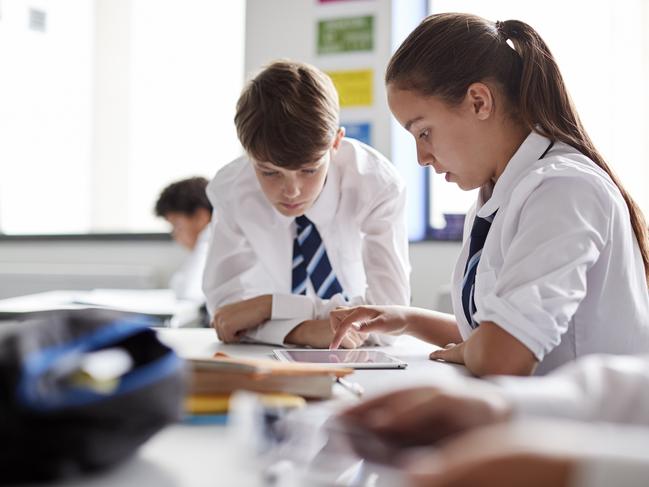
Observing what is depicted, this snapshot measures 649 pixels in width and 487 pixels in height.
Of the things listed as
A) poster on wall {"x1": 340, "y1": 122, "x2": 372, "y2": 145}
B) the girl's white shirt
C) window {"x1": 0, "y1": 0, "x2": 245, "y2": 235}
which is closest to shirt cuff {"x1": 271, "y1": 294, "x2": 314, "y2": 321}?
the girl's white shirt

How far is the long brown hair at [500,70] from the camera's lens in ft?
4.04

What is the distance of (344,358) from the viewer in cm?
122

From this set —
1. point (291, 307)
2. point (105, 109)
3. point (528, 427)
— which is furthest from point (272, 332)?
point (105, 109)

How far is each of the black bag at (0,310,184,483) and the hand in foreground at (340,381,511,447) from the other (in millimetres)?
185

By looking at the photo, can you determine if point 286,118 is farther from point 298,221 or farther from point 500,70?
point 500,70

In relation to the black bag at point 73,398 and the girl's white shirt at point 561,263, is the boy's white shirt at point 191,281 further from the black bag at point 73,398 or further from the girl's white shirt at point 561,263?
the black bag at point 73,398

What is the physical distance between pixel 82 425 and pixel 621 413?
464 millimetres

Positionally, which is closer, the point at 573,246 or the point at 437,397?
the point at 437,397

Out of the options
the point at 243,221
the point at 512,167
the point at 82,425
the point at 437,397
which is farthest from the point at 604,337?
the point at 243,221

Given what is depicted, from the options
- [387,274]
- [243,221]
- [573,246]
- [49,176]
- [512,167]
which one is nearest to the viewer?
[573,246]

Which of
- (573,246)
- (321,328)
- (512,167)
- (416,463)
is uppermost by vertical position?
(512,167)

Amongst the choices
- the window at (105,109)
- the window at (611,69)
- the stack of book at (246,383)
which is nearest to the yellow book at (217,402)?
the stack of book at (246,383)

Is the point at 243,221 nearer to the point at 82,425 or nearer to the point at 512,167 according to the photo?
the point at 512,167

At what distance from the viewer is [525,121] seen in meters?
1.25
